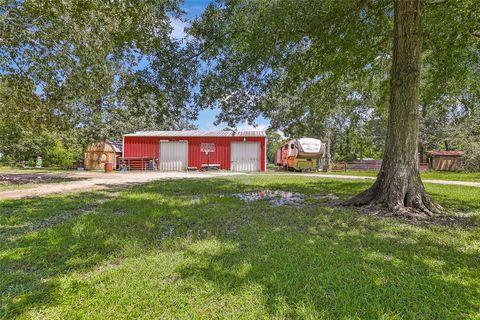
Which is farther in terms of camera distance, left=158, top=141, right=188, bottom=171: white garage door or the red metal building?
left=158, top=141, right=188, bottom=171: white garage door

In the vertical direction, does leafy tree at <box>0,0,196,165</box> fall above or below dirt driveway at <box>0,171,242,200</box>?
above

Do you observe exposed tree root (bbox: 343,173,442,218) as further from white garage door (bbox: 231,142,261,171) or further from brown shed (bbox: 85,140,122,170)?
brown shed (bbox: 85,140,122,170)

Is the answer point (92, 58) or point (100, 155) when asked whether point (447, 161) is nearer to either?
point (92, 58)

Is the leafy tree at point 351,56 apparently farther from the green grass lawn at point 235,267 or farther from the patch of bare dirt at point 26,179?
the patch of bare dirt at point 26,179

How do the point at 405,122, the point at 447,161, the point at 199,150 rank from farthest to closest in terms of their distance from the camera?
the point at 447,161 → the point at 199,150 → the point at 405,122

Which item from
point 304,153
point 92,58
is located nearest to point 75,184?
point 92,58

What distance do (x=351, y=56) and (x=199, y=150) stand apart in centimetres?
1490

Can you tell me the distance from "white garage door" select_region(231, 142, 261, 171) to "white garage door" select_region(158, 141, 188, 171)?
392cm

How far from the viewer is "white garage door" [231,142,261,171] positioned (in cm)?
2125

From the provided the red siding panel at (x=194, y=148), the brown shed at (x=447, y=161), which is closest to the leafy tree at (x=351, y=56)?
the red siding panel at (x=194, y=148)

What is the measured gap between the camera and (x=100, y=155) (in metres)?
21.4

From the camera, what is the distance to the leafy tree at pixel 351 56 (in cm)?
570

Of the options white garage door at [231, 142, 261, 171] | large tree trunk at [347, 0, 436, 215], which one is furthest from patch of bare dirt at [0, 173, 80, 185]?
large tree trunk at [347, 0, 436, 215]

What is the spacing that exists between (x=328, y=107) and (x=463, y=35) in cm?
463
